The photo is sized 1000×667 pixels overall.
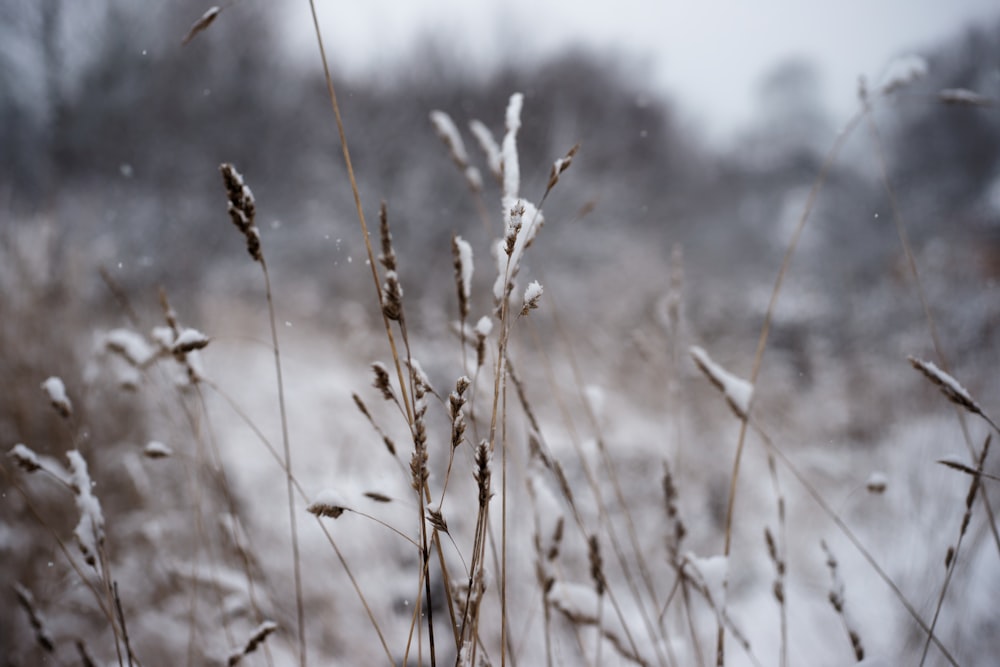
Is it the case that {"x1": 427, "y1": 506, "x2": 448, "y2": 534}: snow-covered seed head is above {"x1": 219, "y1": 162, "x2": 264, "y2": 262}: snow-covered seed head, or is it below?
below

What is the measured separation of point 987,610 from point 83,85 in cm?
379

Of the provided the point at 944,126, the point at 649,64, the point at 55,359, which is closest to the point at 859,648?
the point at 55,359

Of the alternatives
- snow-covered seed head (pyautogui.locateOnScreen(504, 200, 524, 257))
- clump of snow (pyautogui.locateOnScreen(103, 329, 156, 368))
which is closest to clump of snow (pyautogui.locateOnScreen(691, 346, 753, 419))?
snow-covered seed head (pyautogui.locateOnScreen(504, 200, 524, 257))

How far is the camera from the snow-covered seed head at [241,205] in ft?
1.22

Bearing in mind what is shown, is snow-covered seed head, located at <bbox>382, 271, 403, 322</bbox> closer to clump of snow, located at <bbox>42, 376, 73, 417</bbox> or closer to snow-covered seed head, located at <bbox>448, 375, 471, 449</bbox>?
snow-covered seed head, located at <bbox>448, 375, 471, 449</bbox>

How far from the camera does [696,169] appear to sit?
4.59 meters

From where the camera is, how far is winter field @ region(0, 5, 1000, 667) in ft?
1.53

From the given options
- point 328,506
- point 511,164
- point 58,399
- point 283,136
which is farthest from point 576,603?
point 283,136

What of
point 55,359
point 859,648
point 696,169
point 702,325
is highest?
point 696,169

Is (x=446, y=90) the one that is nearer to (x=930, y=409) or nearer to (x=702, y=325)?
(x=702, y=325)

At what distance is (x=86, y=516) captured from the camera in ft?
1.41

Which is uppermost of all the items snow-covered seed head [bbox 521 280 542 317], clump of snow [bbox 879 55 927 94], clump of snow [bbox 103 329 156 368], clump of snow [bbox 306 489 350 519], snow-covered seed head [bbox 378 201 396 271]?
clump of snow [bbox 879 55 927 94]

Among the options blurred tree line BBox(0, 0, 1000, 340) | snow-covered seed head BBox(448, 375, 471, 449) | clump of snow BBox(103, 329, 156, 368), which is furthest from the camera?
blurred tree line BBox(0, 0, 1000, 340)

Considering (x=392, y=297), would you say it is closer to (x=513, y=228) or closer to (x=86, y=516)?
(x=513, y=228)
